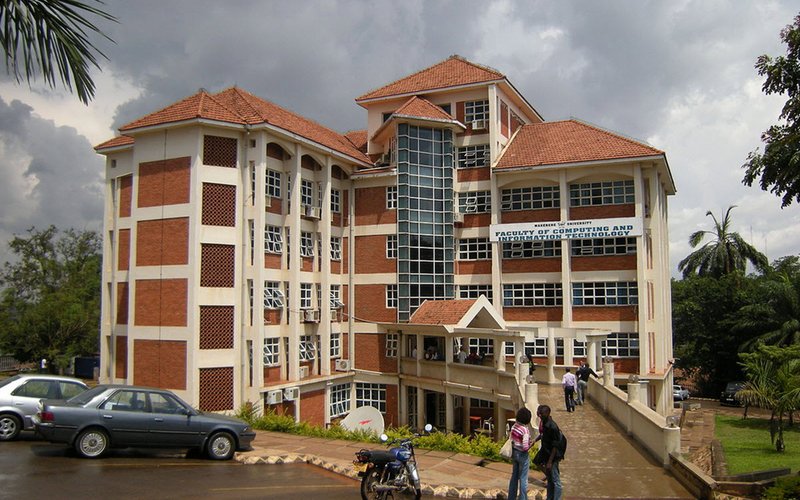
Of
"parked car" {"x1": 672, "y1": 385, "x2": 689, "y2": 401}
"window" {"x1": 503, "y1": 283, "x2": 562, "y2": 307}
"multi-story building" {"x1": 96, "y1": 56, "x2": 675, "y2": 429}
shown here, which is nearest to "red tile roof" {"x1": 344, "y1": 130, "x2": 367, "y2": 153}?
"multi-story building" {"x1": 96, "y1": 56, "x2": 675, "y2": 429}

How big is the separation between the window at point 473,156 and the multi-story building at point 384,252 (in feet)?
0.52

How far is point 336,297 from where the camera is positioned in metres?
30.9

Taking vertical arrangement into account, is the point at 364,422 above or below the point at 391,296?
below

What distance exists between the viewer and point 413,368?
2919cm

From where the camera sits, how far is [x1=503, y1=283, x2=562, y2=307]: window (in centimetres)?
3064

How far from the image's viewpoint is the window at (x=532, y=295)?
1206 inches

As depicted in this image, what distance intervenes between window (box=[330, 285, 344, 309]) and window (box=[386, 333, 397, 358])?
8.86 ft

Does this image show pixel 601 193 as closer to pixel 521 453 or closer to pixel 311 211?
pixel 311 211

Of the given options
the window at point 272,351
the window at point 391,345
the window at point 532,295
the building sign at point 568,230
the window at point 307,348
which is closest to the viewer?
the window at point 272,351

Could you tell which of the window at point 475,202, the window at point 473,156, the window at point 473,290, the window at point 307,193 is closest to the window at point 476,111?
the window at point 473,156

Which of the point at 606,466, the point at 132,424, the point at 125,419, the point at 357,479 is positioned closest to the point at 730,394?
the point at 606,466

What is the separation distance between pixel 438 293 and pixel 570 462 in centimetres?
1762

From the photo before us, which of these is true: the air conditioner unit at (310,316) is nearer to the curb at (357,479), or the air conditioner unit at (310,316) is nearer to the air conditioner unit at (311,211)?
the air conditioner unit at (311,211)

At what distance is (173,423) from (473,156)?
2275 cm
